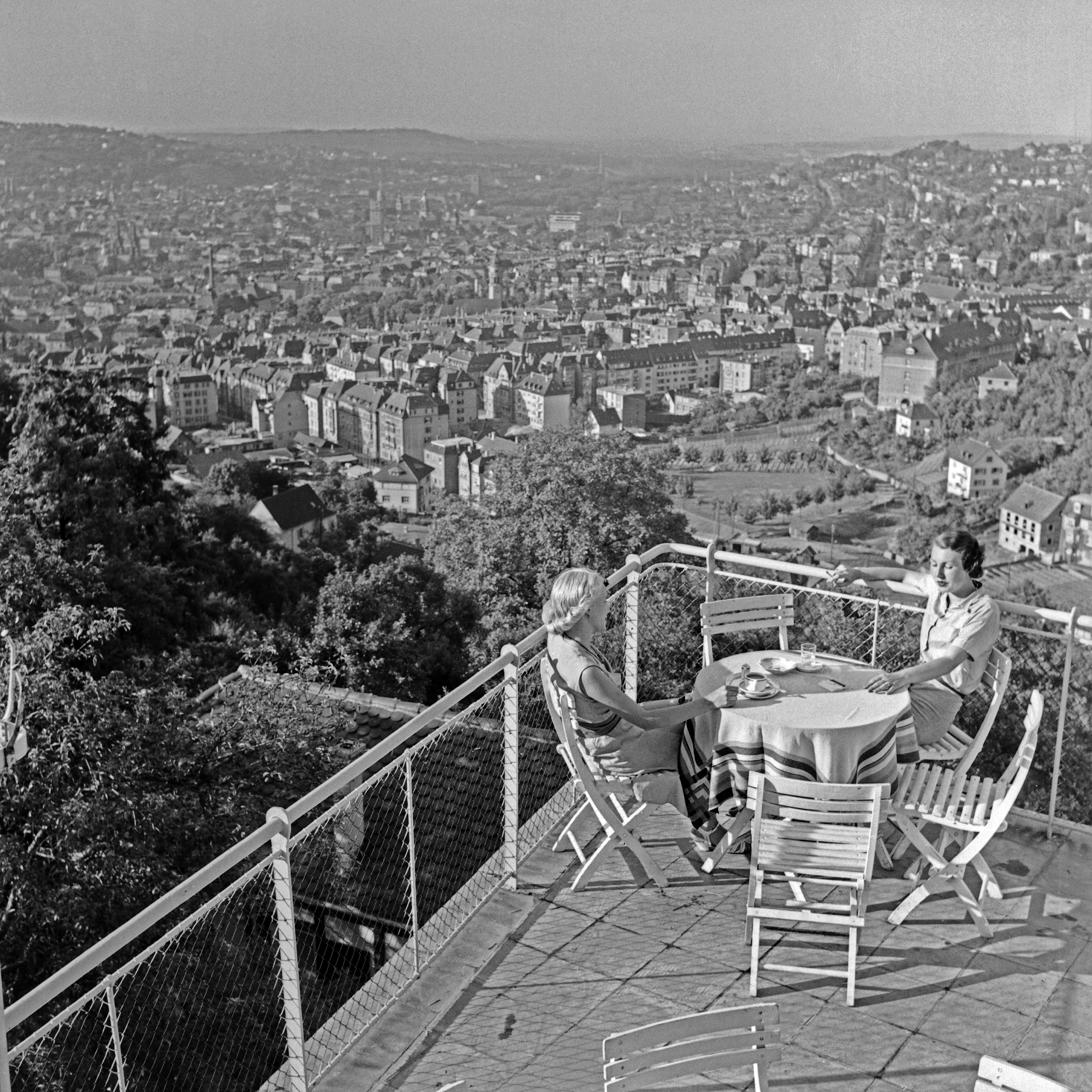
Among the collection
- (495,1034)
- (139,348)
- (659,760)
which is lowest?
(139,348)

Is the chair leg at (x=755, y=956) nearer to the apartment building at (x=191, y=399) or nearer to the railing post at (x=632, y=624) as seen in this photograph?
the railing post at (x=632, y=624)

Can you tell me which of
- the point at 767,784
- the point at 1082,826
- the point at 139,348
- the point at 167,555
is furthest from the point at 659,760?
the point at 139,348

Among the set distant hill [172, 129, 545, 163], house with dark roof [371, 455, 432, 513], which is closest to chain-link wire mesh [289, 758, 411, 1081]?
house with dark roof [371, 455, 432, 513]

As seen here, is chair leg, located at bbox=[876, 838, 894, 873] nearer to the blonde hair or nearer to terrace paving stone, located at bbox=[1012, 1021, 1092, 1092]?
terrace paving stone, located at bbox=[1012, 1021, 1092, 1092]

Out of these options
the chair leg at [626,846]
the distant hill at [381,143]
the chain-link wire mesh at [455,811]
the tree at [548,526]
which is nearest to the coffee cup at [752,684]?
the chair leg at [626,846]

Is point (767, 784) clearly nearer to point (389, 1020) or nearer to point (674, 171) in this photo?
point (389, 1020)
